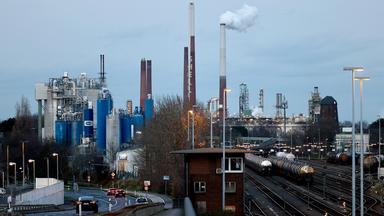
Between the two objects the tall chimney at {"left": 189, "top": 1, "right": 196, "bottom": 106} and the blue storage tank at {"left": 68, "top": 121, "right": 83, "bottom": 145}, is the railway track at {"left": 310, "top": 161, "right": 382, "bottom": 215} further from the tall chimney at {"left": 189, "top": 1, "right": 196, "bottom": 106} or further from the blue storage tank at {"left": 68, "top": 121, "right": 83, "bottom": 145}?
the blue storage tank at {"left": 68, "top": 121, "right": 83, "bottom": 145}

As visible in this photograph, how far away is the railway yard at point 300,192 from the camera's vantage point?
51.7 meters

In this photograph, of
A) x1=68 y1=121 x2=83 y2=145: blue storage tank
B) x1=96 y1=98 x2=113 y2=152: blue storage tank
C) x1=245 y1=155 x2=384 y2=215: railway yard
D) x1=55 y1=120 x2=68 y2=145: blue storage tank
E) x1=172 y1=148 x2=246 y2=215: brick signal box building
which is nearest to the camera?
x1=172 y1=148 x2=246 y2=215: brick signal box building

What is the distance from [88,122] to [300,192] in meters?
60.3

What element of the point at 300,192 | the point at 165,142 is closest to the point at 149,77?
the point at 165,142

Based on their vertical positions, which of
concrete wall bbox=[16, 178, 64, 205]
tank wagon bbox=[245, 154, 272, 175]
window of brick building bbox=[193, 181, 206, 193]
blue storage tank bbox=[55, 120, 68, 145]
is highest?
blue storage tank bbox=[55, 120, 68, 145]

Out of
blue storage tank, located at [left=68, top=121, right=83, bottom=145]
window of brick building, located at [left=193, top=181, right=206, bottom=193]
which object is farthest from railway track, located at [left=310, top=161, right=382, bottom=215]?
blue storage tank, located at [left=68, top=121, right=83, bottom=145]

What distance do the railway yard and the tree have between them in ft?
25.8

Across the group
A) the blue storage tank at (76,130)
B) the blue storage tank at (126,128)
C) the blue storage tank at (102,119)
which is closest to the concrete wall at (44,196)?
the blue storage tank at (102,119)

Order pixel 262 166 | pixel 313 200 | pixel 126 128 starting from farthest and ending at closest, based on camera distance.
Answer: pixel 126 128, pixel 262 166, pixel 313 200

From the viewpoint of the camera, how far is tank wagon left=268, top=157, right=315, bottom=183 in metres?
75.1

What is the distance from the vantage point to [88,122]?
120m

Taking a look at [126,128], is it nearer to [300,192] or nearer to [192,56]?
[192,56]

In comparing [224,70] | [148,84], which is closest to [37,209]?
[224,70]

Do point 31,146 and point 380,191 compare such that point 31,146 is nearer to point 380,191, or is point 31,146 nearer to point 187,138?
point 187,138
